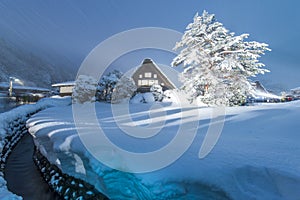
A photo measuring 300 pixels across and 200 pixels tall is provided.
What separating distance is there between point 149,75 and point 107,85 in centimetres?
783

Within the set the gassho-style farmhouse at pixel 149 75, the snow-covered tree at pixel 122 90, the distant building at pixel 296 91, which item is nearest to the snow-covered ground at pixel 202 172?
the snow-covered tree at pixel 122 90

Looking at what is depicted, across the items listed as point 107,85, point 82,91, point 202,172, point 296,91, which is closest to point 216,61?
point 202,172

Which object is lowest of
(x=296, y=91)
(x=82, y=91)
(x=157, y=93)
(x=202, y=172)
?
(x=202, y=172)

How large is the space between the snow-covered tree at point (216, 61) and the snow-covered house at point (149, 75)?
1343cm

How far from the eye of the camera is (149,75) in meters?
28.5

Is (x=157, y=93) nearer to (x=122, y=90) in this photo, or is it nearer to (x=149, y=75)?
(x=122, y=90)

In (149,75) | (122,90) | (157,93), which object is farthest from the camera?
(149,75)

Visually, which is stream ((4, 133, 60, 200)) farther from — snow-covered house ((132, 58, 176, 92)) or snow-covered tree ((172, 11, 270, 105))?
snow-covered house ((132, 58, 176, 92))

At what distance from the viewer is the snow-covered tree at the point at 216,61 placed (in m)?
12.4

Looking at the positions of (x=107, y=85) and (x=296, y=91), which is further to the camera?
(x=296, y=91)

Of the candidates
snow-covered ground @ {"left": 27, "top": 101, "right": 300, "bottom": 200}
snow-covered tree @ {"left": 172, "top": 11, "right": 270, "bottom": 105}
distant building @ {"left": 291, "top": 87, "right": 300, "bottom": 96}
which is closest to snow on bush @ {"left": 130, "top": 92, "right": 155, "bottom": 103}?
snow-covered tree @ {"left": 172, "top": 11, "right": 270, "bottom": 105}

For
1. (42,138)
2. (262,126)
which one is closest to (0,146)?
(42,138)

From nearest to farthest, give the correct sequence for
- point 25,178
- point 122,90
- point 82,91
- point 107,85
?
point 25,178
point 122,90
point 82,91
point 107,85

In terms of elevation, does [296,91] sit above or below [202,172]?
above
